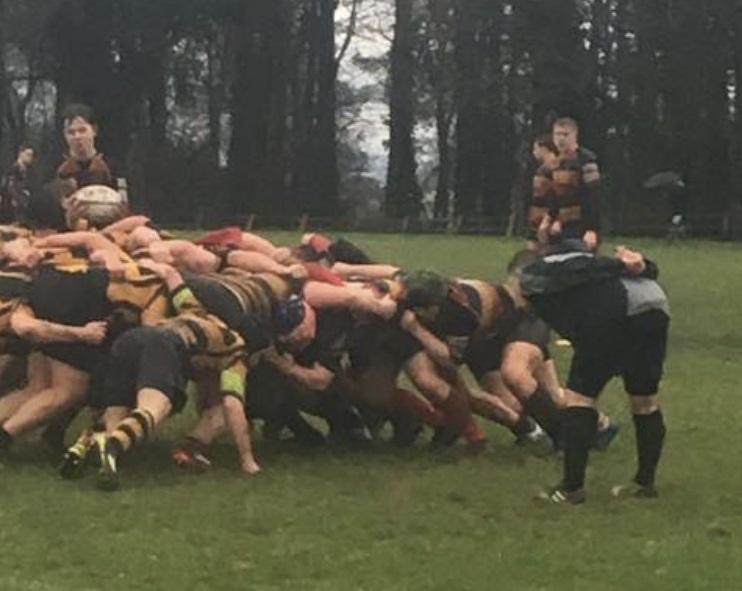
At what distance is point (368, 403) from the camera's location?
10906mm

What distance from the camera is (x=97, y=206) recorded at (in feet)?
35.5

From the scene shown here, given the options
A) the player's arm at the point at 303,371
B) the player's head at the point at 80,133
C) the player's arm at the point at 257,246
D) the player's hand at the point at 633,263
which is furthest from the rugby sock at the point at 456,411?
the player's head at the point at 80,133

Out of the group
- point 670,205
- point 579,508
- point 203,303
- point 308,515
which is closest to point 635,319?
point 579,508

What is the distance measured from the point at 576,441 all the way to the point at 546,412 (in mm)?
1938

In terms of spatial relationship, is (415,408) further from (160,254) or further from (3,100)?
(3,100)

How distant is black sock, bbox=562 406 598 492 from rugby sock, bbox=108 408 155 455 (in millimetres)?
2119

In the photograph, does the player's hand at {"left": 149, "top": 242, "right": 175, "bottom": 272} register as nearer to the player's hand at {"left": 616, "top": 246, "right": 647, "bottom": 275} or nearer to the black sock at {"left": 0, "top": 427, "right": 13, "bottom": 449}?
the black sock at {"left": 0, "top": 427, "right": 13, "bottom": 449}

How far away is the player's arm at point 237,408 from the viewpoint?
9750 millimetres

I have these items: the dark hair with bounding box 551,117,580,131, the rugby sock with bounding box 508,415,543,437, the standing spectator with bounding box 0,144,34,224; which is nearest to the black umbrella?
the standing spectator with bounding box 0,144,34,224

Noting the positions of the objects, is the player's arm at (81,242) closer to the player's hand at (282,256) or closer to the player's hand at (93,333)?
the player's hand at (93,333)

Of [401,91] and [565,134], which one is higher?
[565,134]

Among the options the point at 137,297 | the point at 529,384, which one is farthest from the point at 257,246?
the point at 529,384

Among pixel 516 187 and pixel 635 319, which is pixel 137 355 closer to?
pixel 635 319

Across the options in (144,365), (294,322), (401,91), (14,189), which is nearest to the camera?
(144,365)
